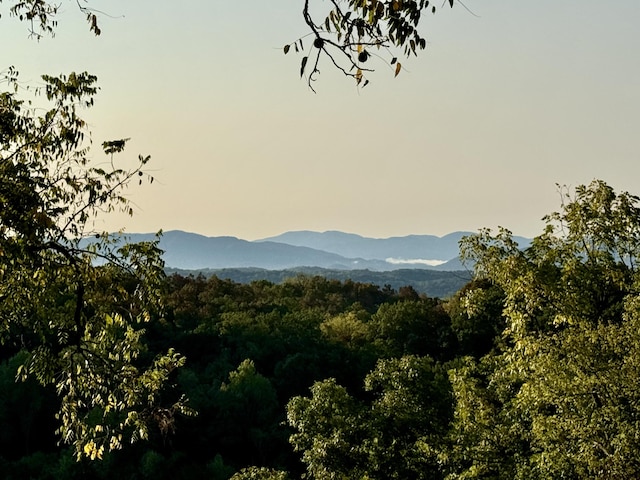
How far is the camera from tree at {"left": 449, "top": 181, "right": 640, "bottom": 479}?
10836mm

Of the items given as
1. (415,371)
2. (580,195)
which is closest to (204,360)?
(415,371)

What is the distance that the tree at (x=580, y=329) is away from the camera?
1084 cm

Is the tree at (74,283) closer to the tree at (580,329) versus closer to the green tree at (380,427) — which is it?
the tree at (580,329)

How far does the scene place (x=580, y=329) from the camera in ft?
37.9

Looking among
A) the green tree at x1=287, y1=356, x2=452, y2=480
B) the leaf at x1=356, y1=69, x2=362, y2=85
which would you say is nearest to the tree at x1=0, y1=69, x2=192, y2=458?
the leaf at x1=356, y1=69, x2=362, y2=85

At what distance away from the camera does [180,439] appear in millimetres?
34688

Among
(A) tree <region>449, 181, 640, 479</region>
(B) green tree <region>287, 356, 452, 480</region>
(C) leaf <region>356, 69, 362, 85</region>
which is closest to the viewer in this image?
(C) leaf <region>356, 69, 362, 85</region>

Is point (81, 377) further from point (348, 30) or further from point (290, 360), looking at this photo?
point (290, 360)

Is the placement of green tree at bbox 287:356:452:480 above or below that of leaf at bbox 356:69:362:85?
below

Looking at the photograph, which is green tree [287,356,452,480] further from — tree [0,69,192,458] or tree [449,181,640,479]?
tree [0,69,192,458]

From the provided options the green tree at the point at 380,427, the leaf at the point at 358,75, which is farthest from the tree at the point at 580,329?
the leaf at the point at 358,75

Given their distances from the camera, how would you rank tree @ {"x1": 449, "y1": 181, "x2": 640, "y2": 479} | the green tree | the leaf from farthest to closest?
the green tree, tree @ {"x1": 449, "y1": 181, "x2": 640, "y2": 479}, the leaf

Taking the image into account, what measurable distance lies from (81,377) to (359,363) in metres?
35.1

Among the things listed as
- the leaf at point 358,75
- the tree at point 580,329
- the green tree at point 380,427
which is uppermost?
the leaf at point 358,75
